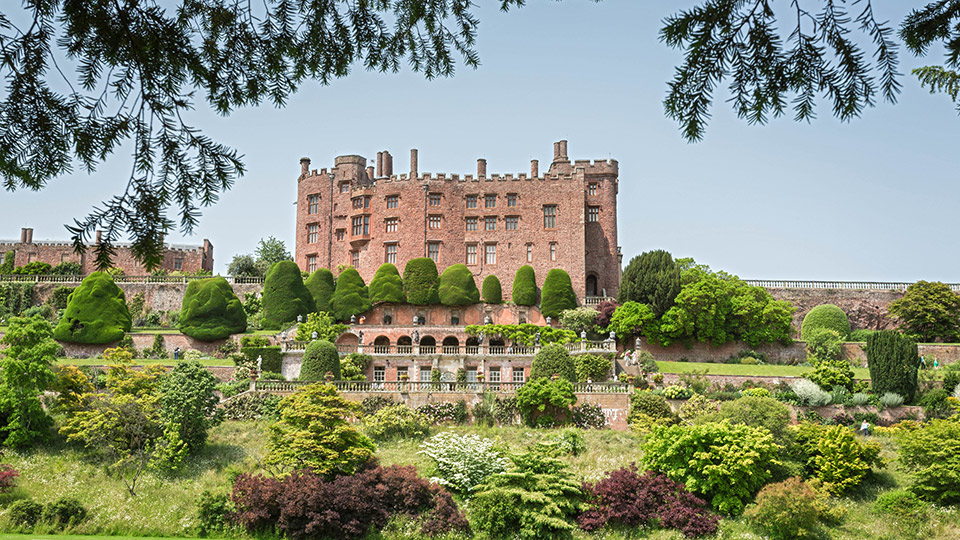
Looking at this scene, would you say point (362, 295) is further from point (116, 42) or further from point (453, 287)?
point (116, 42)

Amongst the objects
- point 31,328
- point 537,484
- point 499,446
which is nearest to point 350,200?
point 31,328

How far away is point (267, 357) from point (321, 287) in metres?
12.4

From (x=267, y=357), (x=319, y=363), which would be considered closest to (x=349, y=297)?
(x=267, y=357)

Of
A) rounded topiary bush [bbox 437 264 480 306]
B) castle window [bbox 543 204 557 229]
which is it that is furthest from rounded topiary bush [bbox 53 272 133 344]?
castle window [bbox 543 204 557 229]

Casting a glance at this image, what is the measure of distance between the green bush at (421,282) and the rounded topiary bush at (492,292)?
305 cm

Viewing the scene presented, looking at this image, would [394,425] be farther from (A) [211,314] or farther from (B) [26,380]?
(A) [211,314]

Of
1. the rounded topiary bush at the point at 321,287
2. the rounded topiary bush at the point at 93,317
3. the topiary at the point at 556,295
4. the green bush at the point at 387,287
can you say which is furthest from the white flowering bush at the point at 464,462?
the rounded topiary bush at the point at 93,317

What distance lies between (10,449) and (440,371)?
1866 cm

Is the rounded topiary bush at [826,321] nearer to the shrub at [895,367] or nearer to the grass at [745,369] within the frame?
the grass at [745,369]

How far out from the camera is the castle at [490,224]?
55500mm

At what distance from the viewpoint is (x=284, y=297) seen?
4947 cm

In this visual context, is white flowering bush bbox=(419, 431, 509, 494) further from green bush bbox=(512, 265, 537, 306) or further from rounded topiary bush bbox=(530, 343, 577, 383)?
green bush bbox=(512, 265, 537, 306)

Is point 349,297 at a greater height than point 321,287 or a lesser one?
lesser

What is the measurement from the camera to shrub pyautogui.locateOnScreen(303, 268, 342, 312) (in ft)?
170
